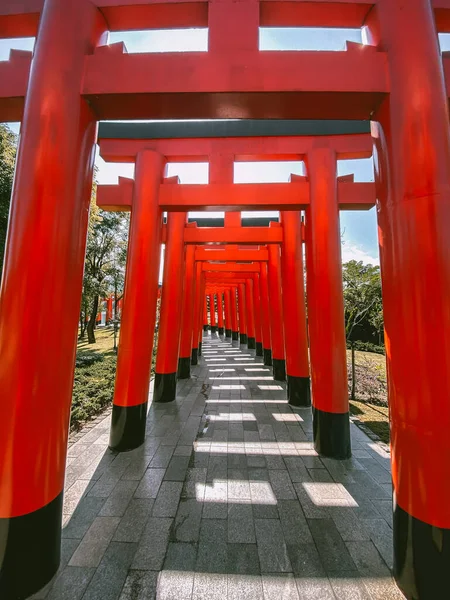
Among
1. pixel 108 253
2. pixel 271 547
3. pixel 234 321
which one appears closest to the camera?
pixel 271 547

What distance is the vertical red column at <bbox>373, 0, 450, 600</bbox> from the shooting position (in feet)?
6.27

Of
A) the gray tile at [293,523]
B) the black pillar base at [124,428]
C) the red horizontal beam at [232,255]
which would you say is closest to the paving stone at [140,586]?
the gray tile at [293,523]

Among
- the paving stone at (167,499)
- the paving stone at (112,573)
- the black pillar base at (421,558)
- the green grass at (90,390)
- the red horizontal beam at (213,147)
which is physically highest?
the red horizontal beam at (213,147)

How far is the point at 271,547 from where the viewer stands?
250 centimetres

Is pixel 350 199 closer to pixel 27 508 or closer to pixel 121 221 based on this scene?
pixel 27 508

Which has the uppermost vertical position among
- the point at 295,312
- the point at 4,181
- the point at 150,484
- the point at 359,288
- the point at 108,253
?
the point at 108,253

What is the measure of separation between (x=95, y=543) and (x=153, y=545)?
54cm

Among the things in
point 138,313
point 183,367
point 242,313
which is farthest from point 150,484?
point 242,313

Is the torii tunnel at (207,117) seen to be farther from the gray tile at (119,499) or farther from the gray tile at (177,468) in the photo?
the gray tile at (177,468)

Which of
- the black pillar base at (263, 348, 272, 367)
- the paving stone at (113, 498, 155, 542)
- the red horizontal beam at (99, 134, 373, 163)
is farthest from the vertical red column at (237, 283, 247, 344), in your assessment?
the paving stone at (113, 498, 155, 542)

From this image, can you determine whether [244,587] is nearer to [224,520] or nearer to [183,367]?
[224,520]

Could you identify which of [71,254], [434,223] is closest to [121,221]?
[71,254]

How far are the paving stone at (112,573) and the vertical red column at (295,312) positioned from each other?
4.82 m

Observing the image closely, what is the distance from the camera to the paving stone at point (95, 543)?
233 centimetres
